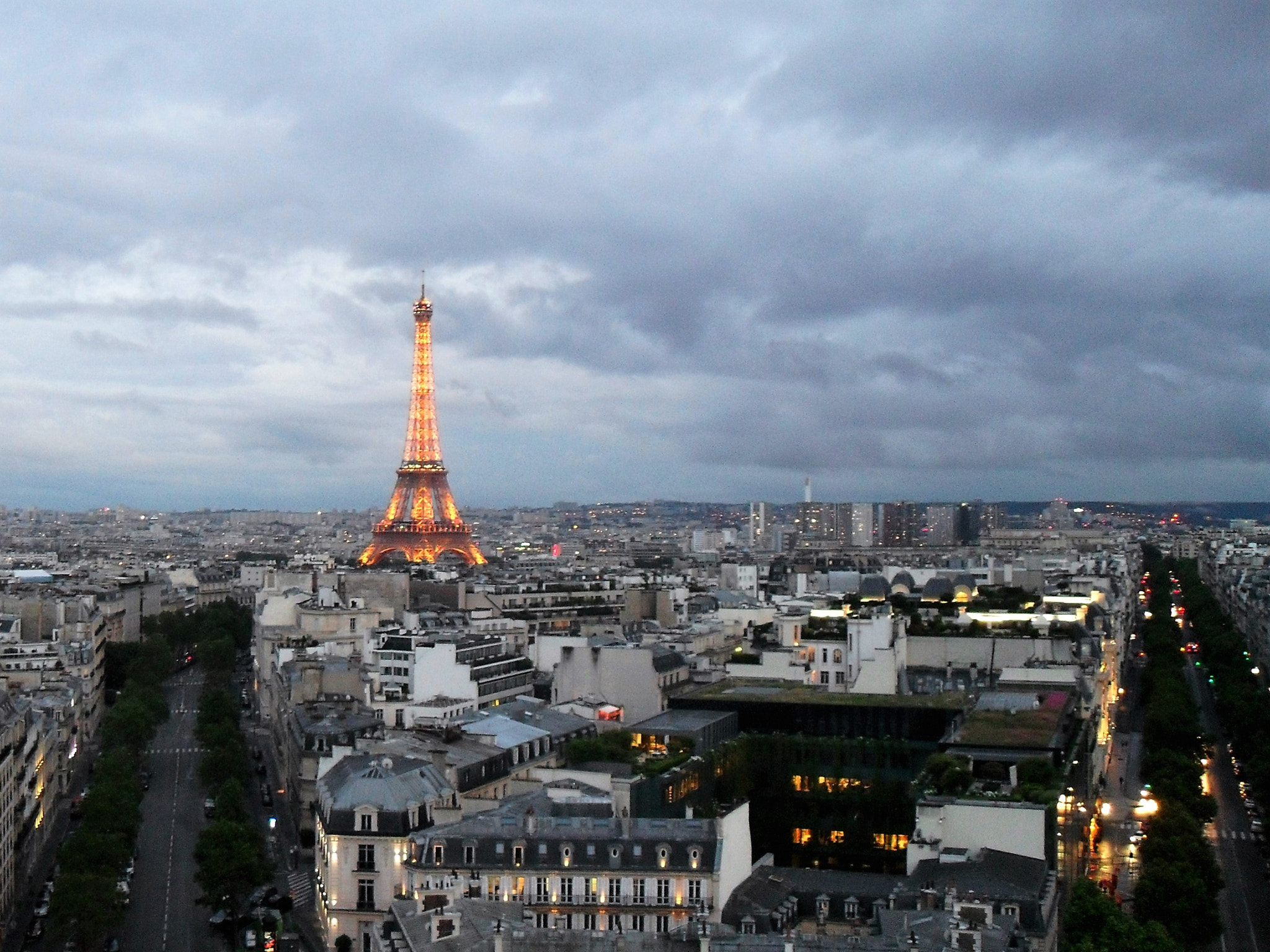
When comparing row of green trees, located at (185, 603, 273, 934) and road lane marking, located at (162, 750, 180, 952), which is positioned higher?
row of green trees, located at (185, 603, 273, 934)

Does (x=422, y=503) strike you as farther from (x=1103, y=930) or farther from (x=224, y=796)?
(x=1103, y=930)

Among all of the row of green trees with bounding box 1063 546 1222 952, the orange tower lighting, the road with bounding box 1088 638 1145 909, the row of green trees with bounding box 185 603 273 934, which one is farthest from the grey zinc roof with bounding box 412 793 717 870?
the orange tower lighting

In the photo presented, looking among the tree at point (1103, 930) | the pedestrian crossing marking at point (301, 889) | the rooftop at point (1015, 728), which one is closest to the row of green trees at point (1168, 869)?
the tree at point (1103, 930)

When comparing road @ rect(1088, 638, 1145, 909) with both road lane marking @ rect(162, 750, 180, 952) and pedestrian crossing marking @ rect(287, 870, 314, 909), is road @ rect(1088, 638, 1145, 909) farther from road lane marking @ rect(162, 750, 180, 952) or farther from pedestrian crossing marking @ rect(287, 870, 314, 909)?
road lane marking @ rect(162, 750, 180, 952)

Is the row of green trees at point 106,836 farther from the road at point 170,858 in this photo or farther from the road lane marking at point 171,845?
the road lane marking at point 171,845

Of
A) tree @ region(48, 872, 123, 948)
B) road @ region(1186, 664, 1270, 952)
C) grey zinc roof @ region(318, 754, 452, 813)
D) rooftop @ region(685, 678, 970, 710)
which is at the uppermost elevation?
rooftop @ region(685, 678, 970, 710)

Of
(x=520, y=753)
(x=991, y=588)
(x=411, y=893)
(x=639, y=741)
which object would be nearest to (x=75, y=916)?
(x=411, y=893)
